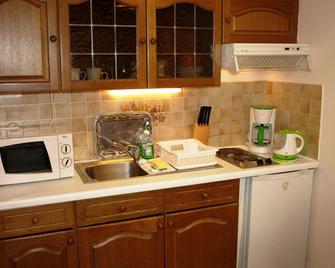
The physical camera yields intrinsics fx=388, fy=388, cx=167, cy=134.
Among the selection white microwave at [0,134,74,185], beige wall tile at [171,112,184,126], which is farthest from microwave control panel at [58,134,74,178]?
beige wall tile at [171,112,184,126]

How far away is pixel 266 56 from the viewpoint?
252 centimetres

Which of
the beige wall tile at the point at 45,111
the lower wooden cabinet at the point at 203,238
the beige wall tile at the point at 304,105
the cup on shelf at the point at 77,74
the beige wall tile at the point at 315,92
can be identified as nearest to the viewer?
the cup on shelf at the point at 77,74

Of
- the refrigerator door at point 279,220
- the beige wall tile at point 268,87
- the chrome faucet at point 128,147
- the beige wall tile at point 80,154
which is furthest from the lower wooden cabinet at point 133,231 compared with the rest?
the beige wall tile at point 268,87

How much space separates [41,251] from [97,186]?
1.38 feet

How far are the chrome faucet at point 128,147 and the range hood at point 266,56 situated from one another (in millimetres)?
781

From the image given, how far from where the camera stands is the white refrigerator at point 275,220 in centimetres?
240

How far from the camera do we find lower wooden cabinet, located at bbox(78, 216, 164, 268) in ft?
6.69

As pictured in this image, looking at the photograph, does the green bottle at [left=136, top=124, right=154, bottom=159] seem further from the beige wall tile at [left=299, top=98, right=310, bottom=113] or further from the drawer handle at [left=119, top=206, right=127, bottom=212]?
the beige wall tile at [left=299, top=98, right=310, bottom=113]

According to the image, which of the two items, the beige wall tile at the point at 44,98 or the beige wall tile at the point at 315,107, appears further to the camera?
the beige wall tile at the point at 315,107

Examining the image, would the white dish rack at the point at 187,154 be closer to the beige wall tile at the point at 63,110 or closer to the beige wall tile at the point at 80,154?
the beige wall tile at the point at 80,154

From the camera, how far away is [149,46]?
7.31 feet

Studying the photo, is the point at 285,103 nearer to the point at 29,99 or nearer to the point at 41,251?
the point at 29,99

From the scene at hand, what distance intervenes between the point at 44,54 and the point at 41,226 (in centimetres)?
88

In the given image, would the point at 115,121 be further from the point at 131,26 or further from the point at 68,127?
the point at 131,26
